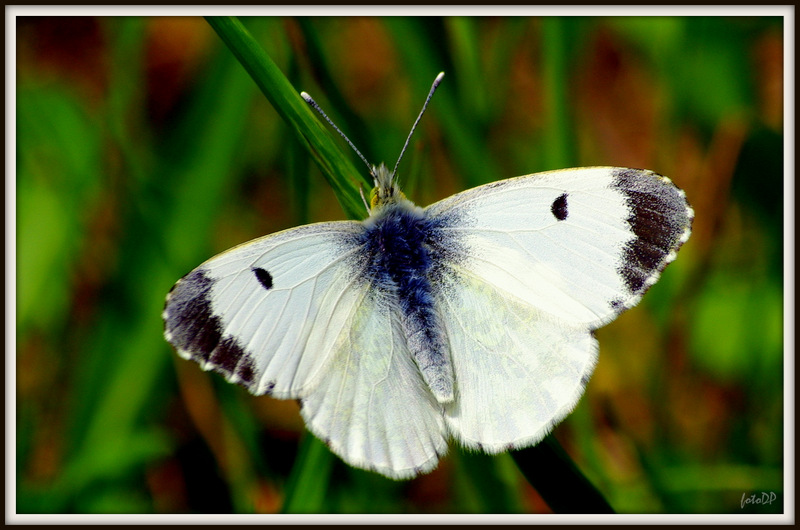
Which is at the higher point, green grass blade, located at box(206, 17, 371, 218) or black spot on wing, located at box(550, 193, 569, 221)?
green grass blade, located at box(206, 17, 371, 218)

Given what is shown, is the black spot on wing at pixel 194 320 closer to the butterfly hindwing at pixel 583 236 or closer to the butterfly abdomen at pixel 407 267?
the butterfly abdomen at pixel 407 267

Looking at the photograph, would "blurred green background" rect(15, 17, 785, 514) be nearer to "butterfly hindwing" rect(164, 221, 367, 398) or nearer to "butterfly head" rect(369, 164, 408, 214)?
"butterfly head" rect(369, 164, 408, 214)

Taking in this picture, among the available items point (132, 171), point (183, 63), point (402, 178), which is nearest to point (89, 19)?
point (183, 63)

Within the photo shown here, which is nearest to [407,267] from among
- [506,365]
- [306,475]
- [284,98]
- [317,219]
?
[506,365]

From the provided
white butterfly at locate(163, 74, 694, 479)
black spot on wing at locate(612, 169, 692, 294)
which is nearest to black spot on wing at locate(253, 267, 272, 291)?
white butterfly at locate(163, 74, 694, 479)

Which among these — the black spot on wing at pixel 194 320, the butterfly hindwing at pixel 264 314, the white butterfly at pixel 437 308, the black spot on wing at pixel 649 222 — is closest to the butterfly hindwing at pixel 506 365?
the white butterfly at pixel 437 308

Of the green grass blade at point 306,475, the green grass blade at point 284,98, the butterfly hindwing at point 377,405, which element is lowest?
the green grass blade at point 306,475

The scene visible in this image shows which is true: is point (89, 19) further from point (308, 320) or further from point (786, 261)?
point (786, 261)
